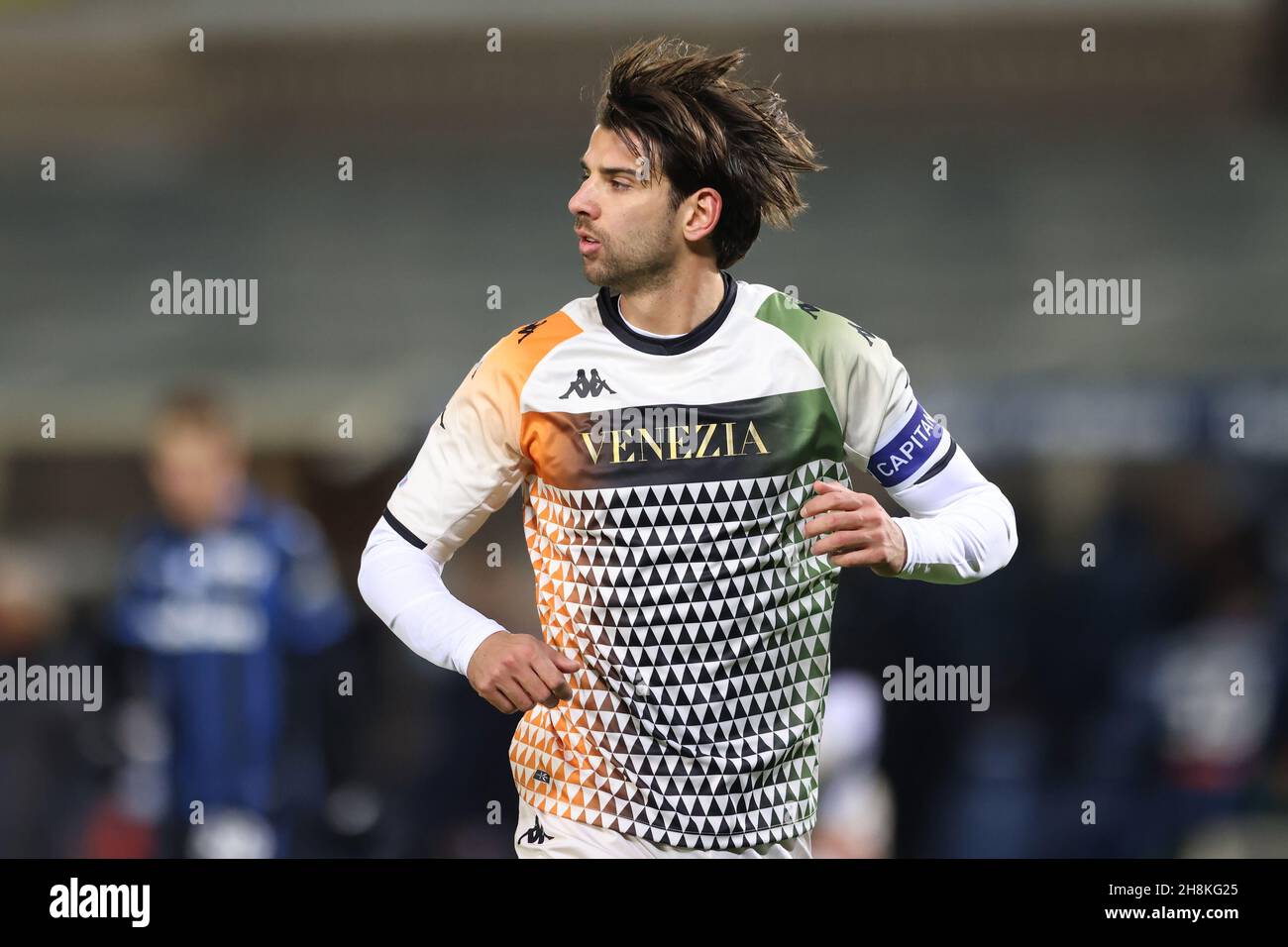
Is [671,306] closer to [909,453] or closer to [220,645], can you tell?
[909,453]

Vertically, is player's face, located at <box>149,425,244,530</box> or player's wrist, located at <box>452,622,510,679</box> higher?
player's face, located at <box>149,425,244,530</box>

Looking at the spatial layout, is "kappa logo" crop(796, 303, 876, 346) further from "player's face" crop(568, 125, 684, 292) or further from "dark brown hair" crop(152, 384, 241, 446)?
"dark brown hair" crop(152, 384, 241, 446)

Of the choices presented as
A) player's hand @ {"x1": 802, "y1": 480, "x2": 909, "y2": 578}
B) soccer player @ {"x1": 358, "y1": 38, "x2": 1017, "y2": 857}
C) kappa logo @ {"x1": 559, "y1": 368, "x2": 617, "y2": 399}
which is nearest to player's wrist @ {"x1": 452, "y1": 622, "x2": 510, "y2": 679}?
soccer player @ {"x1": 358, "y1": 38, "x2": 1017, "y2": 857}

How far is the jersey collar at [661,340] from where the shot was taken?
10.3 feet

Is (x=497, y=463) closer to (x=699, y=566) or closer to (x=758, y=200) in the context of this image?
(x=699, y=566)

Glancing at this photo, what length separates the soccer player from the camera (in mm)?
3041

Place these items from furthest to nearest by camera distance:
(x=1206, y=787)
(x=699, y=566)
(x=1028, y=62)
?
(x=1028, y=62) → (x=1206, y=787) → (x=699, y=566)

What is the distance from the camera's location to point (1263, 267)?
321 inches

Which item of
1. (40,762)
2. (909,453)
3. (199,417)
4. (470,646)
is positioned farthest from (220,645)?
(909,453)

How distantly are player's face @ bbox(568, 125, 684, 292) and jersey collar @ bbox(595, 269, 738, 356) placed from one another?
80 millimetres

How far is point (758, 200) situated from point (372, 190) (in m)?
4.95

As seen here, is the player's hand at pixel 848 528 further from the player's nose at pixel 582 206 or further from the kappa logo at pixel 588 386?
the player's nose at pixel 582 206

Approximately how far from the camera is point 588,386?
10.2 ft
